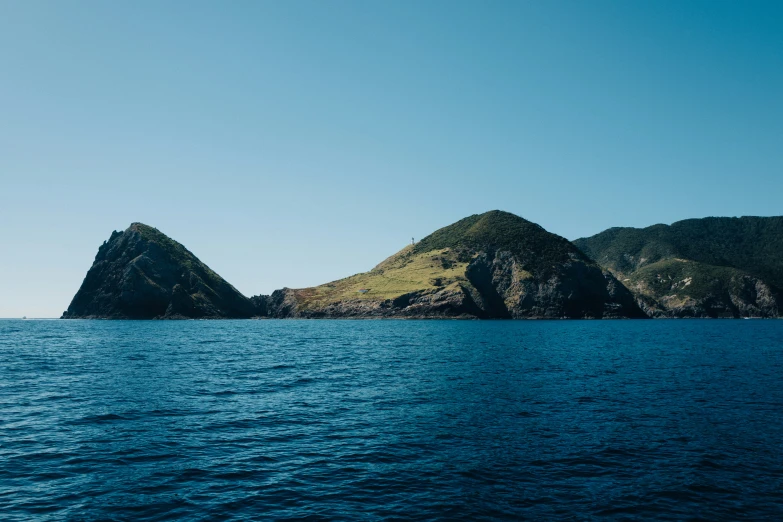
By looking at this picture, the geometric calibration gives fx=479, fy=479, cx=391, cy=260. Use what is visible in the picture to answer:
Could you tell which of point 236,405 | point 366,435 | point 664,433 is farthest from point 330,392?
point 664,433

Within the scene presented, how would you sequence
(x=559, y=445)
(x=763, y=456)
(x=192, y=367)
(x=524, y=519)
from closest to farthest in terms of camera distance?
(x=524, y=519) < (x=763, y=456) < (x=559, y=445) < (x=192, y=367)

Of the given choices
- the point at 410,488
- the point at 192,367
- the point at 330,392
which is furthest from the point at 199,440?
the point at 192,367

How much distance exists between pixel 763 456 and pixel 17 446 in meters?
41.0

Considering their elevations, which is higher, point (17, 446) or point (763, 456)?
point (17, 446)

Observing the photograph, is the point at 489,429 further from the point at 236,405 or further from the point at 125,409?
the point at 125,409

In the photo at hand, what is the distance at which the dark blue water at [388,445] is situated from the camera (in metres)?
19.3

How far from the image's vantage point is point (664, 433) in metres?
30.3

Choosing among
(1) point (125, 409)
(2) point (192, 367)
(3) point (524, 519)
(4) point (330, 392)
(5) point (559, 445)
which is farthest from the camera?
(2) point (192, 367)

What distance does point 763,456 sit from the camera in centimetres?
2577

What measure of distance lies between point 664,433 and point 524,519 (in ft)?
57.2

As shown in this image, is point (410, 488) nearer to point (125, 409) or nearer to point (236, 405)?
point (236, 405)

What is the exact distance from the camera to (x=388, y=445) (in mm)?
27469

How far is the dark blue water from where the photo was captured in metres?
19.3

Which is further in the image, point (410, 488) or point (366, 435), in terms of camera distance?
point (366, 435)
